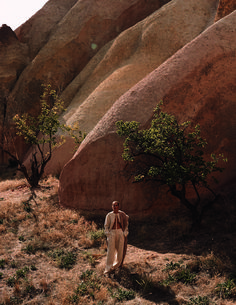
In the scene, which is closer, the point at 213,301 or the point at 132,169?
the point at 213,301

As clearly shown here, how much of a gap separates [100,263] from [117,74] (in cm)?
1679

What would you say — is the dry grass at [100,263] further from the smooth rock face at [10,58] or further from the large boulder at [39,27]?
the large boulder at [39,27]

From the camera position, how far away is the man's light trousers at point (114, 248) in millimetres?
7946

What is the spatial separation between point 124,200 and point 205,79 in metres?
5.75

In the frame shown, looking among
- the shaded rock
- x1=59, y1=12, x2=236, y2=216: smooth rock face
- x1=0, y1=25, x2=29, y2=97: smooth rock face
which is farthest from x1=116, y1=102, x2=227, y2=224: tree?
x1=0, y1=25, x2=29, y2=97: smooth rock face

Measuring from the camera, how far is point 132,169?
11.3 meters

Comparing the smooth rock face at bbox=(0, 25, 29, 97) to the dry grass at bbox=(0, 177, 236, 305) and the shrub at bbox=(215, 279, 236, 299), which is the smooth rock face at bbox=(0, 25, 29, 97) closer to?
the dry grass at bbox=(0, 177, 236, 305)

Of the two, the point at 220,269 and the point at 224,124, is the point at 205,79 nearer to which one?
the point at 224,124

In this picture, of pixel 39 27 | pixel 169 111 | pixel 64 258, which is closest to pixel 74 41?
pixel 39 27

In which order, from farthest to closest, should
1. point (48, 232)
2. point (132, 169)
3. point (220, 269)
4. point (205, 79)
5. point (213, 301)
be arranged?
point (205, 79) < point (132, 169) < point (48, 232) < point (220, 269) < point (213, 301)

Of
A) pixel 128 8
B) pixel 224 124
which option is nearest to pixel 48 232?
pixel 224 124

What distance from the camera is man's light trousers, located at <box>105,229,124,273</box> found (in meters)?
7.95

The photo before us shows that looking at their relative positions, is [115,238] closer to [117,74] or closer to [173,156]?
[173,156]

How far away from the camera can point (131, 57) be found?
24.2 metres
